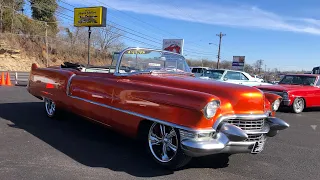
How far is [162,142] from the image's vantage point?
4164 millimetres

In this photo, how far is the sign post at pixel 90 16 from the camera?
91.6 feet

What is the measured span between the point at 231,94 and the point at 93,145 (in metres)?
2.41

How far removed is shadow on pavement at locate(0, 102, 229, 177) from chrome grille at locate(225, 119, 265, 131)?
2.45 feet

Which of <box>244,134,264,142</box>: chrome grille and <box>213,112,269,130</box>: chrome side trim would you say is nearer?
<box>213,112,269,130</box>: chrome side trim

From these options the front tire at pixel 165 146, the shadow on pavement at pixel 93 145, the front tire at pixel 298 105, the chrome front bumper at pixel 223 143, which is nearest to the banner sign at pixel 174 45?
the front tire at pixel 298 105

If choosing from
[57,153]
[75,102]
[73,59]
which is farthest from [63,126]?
[73,59]

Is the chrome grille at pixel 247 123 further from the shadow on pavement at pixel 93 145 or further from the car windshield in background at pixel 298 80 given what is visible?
the car windshield in background at pixel 298 80

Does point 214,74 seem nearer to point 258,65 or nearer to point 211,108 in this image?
point 211,108

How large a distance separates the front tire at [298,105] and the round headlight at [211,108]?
8.01 m

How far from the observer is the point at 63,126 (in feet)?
20.6

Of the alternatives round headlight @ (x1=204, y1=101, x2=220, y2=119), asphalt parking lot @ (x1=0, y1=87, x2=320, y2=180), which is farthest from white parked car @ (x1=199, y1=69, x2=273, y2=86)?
round headlight @ (x1=204, y1=101, x2=220, y2=119)

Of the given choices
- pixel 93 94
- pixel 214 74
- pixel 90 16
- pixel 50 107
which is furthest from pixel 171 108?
pixel 90 16

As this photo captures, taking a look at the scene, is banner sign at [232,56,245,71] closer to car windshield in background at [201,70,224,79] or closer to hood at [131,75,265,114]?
car windshield in background at [201,70,224,79]

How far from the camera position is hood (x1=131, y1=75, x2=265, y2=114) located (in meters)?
3.92
